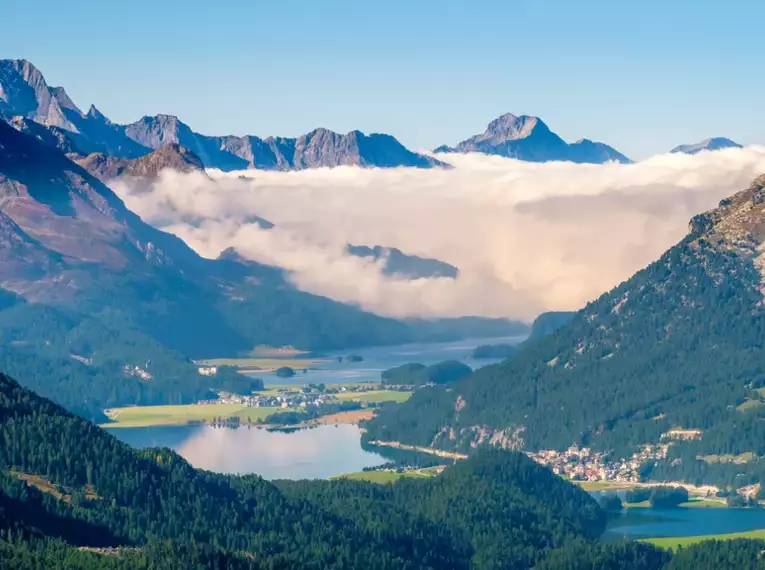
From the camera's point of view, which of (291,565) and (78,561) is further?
(291,565)

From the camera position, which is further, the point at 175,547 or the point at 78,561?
the point at 175,547

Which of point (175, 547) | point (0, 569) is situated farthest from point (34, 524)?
point (0, 569)

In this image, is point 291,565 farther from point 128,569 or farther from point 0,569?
point 0,569

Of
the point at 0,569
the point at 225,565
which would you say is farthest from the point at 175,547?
the point at 0,569

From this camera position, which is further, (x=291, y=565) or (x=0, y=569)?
(x=291, y=565)

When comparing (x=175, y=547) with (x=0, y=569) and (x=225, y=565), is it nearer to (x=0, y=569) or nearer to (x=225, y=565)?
(x=225, y=565)

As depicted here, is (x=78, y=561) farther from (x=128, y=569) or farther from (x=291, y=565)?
(x=291, y=565)

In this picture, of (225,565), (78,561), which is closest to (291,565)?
→ (225,565)
